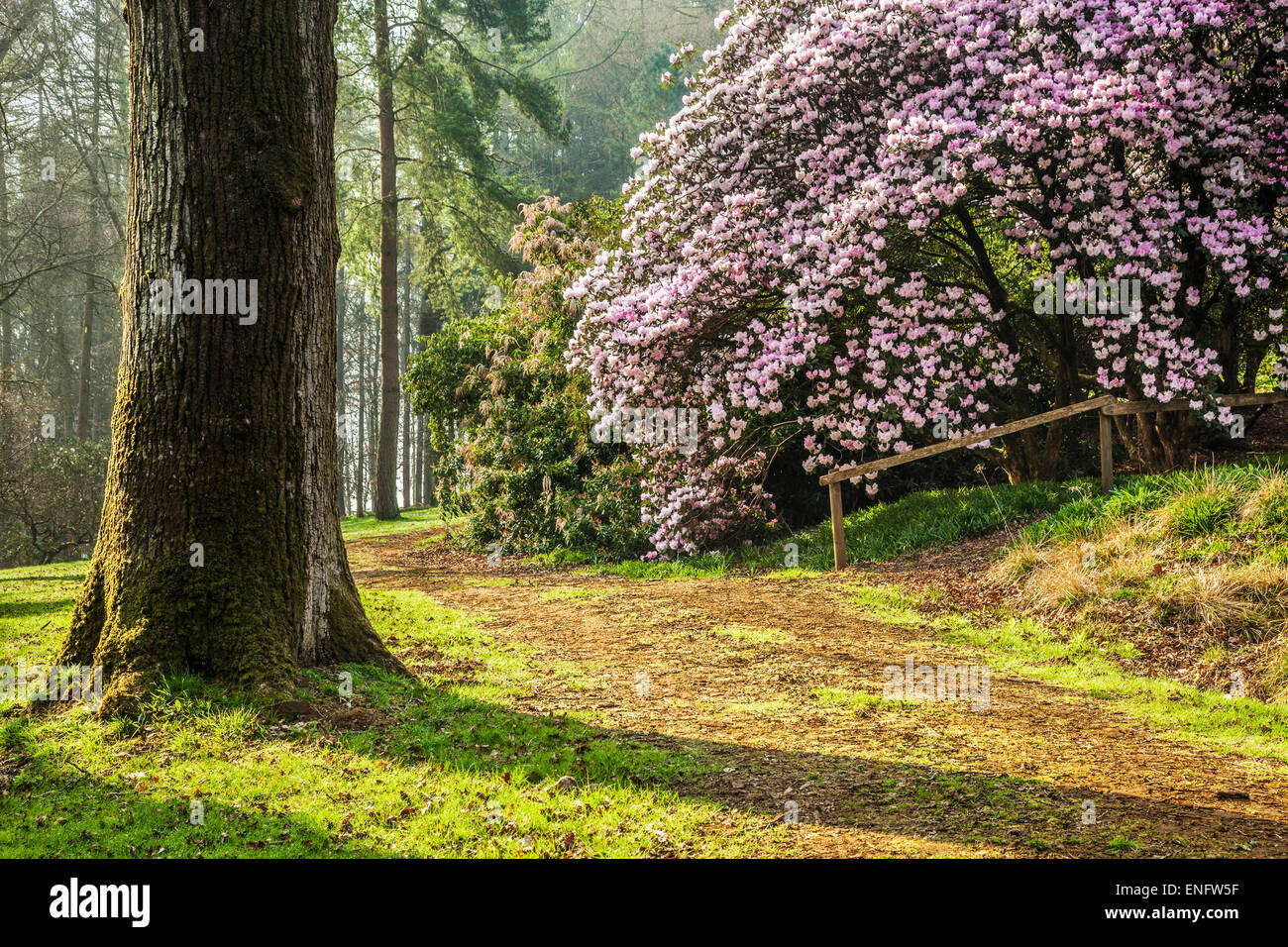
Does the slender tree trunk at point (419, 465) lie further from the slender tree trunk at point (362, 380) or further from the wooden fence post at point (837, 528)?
the wooden fence post at point (837, 528)

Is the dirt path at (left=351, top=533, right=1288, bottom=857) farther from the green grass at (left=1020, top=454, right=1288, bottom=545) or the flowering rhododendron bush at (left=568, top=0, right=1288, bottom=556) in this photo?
the flowering rhododendron bush at (left=568, top=0, right=1288, bottom=556)

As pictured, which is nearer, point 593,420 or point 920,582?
point 920,582

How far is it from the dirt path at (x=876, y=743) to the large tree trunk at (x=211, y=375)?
5.48 ft

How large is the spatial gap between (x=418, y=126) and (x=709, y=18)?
2666cm

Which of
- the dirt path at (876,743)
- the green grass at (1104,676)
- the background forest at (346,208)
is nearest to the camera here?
the dirt path at (876,743)

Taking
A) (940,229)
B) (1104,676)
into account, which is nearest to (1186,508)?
(1104,676)

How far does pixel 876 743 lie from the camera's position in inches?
180

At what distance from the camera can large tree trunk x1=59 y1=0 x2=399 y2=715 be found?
4656mm

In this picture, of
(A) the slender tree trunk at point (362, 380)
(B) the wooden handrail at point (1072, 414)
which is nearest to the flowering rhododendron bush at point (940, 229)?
(B) the wooden handrail at point (1072, 414)

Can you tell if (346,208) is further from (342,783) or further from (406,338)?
(342,783)

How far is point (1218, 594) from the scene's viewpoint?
6.19 meters

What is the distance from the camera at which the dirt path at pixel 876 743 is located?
3434 millimetres

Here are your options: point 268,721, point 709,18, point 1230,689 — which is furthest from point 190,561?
point 709,18
